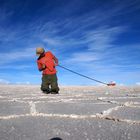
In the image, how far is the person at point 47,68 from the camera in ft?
27.5

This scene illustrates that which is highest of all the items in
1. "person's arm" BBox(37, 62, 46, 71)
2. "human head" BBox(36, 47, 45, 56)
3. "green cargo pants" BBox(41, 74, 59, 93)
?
"human head" BBox(36, 47, 45, 56)

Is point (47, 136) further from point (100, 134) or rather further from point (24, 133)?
point (100, 134)

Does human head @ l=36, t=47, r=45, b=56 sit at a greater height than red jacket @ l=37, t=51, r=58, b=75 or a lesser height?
greater

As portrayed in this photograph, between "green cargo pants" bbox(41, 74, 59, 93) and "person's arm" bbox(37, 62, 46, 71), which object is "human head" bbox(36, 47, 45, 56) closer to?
"person's arm" bbox(37, 62, 46, 71)

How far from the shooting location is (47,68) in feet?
28.0

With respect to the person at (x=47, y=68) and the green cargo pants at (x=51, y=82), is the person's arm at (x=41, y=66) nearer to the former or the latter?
the person at (x=47, y=68)

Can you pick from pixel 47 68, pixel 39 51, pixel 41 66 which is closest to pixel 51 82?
pixel 47 68

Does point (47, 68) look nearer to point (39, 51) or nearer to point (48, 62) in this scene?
point (48, 62)

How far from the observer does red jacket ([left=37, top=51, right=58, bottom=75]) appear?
8375 millimetres

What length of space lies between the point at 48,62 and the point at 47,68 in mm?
253

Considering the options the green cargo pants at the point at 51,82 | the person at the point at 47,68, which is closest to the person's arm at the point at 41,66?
the person at the point at 47,68

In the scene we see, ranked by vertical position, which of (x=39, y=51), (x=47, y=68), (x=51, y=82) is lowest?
(x=51, y=82)

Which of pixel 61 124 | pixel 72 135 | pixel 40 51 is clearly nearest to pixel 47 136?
pixel 72 135

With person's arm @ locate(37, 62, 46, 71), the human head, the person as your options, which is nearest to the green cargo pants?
the person
